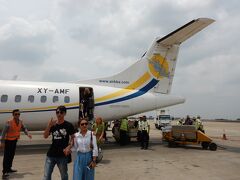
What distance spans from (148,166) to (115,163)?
123 centimetres

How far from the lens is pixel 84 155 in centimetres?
486

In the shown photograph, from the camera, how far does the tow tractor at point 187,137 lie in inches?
519

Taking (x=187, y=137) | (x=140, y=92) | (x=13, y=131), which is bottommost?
(x=187, y=137)

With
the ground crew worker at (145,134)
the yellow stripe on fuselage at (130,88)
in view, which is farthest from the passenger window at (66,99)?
the ground crew worker at (145,134)

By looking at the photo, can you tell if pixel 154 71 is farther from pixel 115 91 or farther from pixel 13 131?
pixel 13 131

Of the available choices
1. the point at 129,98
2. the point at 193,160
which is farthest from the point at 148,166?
the point at 129,98

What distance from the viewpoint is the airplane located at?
482 inches

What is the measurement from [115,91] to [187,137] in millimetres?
4449

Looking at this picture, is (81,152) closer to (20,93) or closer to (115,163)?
(115,163)

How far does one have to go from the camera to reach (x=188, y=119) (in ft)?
62.8

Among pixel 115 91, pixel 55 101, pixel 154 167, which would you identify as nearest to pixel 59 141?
pixel 154 167

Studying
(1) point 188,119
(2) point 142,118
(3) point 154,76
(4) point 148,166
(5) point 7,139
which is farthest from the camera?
(1) point 188,119

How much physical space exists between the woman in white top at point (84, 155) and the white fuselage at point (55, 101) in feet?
26.0

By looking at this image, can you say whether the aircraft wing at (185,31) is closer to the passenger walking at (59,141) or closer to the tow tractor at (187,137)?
the tow tractor at (187,137)
